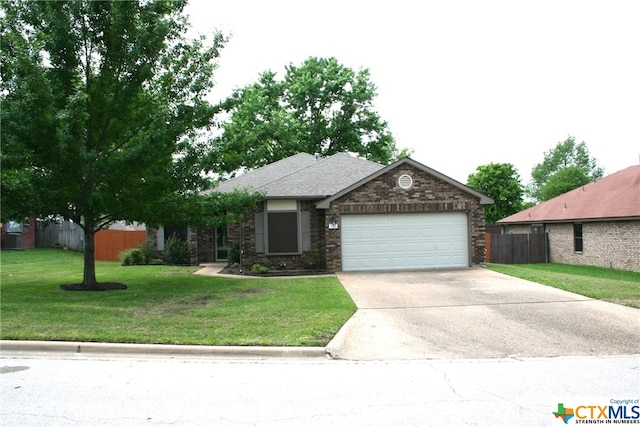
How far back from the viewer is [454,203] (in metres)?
17.5

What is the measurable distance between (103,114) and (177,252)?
9.06m

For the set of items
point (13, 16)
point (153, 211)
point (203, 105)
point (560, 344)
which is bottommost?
point (560, 344)

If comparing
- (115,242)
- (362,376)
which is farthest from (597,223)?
(115,242)

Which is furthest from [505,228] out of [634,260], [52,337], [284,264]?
[52,337]

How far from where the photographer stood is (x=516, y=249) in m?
26.5

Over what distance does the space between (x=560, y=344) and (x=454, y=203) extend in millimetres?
10128

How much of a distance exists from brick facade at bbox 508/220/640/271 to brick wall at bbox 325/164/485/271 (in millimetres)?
8992

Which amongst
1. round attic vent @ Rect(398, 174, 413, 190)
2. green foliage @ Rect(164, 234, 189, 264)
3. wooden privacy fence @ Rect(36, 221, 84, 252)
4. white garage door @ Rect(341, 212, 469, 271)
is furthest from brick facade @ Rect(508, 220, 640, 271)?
→ wooden privacy fence @ Rect(36, 221, 84, 252)

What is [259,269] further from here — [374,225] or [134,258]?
[134,258]

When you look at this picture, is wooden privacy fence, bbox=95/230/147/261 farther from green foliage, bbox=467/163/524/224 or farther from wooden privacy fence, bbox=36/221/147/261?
green foliage, bbox=467/163/524/224

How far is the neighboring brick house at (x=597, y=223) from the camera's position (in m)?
22.1

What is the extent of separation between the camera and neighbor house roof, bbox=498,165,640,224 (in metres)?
22.7

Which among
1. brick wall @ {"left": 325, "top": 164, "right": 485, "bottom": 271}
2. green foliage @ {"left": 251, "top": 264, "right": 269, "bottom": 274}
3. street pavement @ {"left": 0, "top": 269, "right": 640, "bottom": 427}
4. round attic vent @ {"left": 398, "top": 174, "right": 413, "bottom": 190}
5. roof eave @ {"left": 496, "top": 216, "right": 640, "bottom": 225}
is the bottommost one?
street pavement @ {"left": 0, "top": 269, "right": 640, "bottom": 427}

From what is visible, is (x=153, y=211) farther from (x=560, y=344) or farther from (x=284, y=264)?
(x=560, y=344)
